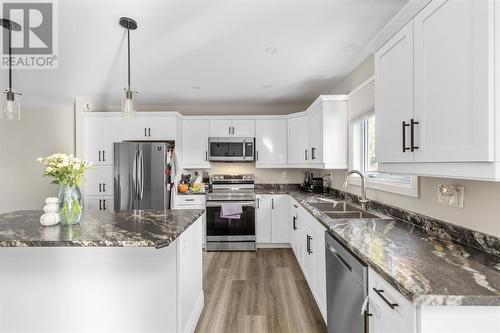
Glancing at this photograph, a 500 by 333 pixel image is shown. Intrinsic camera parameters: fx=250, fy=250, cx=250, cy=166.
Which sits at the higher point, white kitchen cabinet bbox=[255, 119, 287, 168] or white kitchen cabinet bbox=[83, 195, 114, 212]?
white kitchen cabinet bbox=[255, 119, 287, 168]

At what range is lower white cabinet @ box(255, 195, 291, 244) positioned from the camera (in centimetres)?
393

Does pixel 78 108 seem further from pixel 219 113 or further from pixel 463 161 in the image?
pixel 463 161

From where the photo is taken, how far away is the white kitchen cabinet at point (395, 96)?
4.32ft

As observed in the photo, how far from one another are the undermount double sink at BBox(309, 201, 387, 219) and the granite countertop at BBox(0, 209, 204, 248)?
126 centimetres

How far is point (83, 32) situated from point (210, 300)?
2.66 meters

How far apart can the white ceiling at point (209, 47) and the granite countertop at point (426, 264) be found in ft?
5.19

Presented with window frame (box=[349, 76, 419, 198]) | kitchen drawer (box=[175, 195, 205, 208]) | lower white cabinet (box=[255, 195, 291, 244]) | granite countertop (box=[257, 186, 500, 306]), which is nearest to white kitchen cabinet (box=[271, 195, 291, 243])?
lower white cabinet (box=[255, 195, 291, 244])

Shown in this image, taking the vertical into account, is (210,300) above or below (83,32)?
below

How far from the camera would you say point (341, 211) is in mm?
2482

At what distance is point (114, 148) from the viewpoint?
3.82 metres

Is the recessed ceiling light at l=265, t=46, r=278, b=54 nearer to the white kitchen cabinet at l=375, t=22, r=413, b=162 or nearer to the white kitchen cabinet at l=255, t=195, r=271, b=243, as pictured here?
the white kitchen cabinet at l=375, t=22, r=413, b=162

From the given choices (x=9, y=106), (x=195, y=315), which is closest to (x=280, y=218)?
(x=195, y=315)

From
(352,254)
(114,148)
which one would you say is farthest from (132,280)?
(114,148)

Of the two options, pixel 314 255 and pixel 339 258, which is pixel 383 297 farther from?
pixel 314 255
